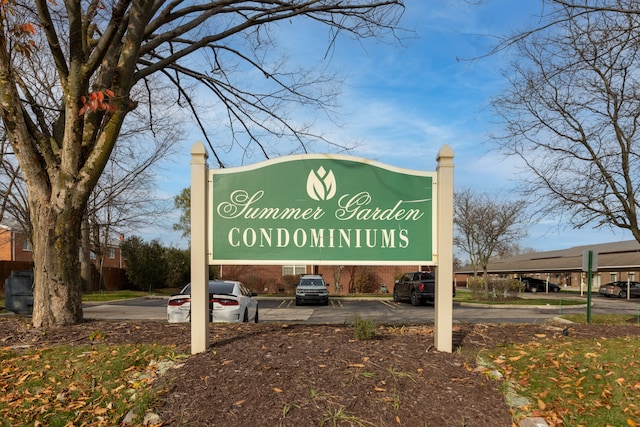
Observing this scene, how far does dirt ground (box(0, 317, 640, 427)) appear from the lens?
160 inches

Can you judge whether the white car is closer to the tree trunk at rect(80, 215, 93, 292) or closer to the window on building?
the tree trunk at rect(80, 215, 93, 292)

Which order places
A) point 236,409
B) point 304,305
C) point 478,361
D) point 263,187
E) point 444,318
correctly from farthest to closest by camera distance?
point 304,305 → point 263,187 → point 444,318 → point 478,361 → point 236,409

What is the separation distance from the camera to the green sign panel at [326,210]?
6.00 metres

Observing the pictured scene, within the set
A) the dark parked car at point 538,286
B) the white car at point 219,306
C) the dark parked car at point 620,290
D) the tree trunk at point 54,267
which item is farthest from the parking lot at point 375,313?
the dark parked car at point 538,286

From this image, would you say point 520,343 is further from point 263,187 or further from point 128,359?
point 128,359

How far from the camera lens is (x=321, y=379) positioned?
466cm

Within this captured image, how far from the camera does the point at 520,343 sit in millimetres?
6086

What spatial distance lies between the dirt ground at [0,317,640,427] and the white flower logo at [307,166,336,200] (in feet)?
6.05

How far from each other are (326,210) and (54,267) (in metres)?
4.16

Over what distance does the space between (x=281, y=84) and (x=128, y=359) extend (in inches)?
274

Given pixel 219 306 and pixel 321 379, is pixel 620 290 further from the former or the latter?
pixel 321 379

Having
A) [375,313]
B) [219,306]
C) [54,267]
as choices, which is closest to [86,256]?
[375,313]

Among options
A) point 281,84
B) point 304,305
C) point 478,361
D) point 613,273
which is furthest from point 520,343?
point 613,273

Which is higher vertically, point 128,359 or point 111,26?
point 111,26
